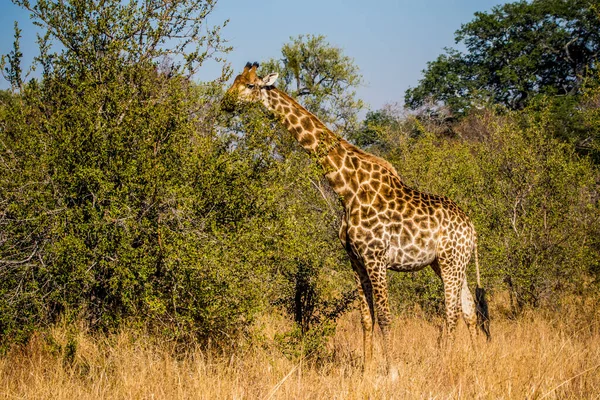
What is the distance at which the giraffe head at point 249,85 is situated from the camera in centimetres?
679

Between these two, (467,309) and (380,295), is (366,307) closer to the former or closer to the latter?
(380,295)

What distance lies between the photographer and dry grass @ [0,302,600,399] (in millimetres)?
4793

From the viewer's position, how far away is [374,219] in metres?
6.63

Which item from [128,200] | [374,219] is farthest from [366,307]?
[128,200]

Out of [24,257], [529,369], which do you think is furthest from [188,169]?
[529,369]

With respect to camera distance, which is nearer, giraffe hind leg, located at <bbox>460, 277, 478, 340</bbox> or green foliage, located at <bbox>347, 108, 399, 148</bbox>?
giraffe hind leg, located at <bbox>460, 277, 478, 340</bbox>

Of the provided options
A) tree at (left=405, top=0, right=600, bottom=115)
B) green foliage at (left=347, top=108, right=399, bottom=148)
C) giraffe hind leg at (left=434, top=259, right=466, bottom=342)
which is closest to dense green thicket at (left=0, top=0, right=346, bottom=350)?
giraffe hind leg at (left=434, top=259, right=466, bottom=342)

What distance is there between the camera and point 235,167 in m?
6.02

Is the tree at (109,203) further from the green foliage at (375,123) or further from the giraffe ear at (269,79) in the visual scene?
the green foliage at (375,123)

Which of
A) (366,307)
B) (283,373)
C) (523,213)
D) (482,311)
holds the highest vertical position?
→ (523,213)

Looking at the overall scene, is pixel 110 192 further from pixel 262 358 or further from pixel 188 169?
pixel 262 358

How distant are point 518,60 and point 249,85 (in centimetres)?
3705

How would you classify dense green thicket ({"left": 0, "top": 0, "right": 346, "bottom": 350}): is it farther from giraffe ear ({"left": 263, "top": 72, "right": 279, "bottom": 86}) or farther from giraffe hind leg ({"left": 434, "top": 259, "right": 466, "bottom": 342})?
giraffe hind leg ({"left": 434, "top": 259, "right": 466, "bottom": 342})

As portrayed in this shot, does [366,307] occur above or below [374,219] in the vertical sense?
below
